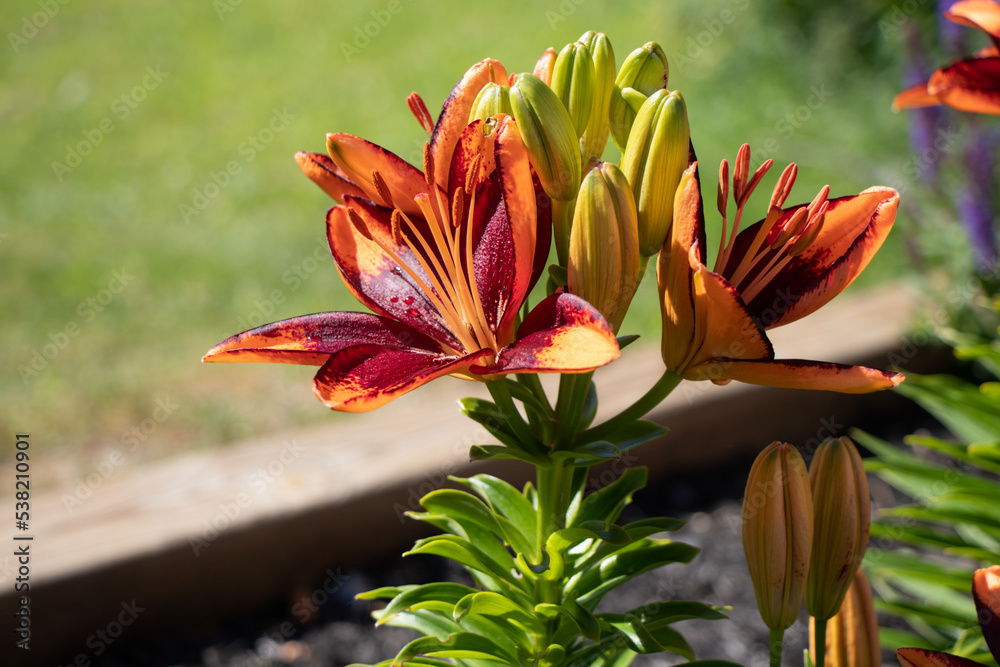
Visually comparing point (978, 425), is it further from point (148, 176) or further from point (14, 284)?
point (148, 176)

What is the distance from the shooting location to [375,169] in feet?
2.16

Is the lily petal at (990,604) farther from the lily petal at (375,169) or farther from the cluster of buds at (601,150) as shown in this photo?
the lily petal at (375,169)

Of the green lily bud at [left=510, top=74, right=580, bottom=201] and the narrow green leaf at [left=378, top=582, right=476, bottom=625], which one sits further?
the narrow green leaf at [left=378, top=582, right=476, bottom=625]

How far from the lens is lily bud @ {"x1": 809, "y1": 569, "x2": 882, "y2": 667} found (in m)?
0.77

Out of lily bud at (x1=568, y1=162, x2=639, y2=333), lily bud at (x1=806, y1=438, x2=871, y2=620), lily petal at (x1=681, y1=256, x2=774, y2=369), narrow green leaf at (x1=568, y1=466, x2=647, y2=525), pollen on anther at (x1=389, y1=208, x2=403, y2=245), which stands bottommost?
lily bud at (x1=806, y1=438, x2=871, y2=620)

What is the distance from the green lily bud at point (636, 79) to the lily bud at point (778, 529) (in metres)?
0.27

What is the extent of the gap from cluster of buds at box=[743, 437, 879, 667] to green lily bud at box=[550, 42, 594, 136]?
0.29 meters

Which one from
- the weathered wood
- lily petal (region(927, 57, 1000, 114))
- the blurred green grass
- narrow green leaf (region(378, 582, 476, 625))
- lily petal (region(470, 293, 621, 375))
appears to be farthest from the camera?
Answer: the blurred green grass

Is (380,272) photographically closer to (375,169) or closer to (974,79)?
(375,169)

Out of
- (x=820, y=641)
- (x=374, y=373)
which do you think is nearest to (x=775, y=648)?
(x=820, y=641)

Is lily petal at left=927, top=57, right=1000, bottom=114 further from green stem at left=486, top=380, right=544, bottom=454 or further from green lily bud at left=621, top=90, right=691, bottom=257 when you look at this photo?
green stem at left=486, top=380, right=544, bottom=454

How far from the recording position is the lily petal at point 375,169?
65 cm

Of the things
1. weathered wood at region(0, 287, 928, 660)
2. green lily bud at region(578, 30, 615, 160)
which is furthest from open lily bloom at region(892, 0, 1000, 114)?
weathered wood at region(0, 287, 928, 660)

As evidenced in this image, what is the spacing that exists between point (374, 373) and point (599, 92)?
0.27 meters
